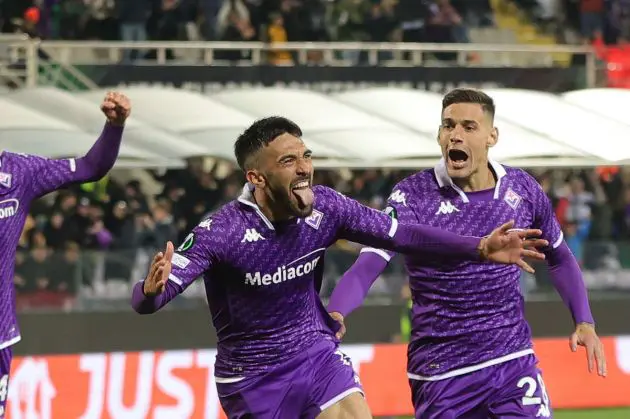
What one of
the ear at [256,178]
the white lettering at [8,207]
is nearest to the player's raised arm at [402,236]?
the ear at [256,178]

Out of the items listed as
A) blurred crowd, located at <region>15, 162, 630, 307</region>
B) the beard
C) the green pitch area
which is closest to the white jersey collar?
the beard

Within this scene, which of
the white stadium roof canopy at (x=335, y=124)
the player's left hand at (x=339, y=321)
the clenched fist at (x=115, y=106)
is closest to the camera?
the player's left hand at (x=339, y=321)

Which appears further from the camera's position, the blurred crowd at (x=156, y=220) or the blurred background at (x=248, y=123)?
the blurred crowd at (x=156, y=220)

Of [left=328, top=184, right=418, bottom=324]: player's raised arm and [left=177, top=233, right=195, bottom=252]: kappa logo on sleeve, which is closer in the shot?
[left=177, top=233, right=195, bottom=252]: kappa logo on sleeve

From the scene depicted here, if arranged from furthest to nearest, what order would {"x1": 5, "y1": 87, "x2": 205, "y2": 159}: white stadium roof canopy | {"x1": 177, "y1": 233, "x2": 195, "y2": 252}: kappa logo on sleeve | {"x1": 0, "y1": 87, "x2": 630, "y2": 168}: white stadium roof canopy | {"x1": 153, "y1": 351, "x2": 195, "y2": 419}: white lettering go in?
1. {"x1": 5, "y1": 87, "x2": 205, "y2": 159}: white stadium roof canopy
2. {"x1": 0, "y1": 87, "x2": 630, "y2": 168}: white stadium roof canopy
3. {"x1": 153, "y1": 351, "x2": 195, "y2": 419}: white lettering
4. {"x1": 177, "y1": 233, "x2": 195, "y2": 252}: kappa logo on sleeve

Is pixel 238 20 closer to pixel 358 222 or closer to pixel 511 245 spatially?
pixel 358 222

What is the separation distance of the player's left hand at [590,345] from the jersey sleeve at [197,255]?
1843 mm

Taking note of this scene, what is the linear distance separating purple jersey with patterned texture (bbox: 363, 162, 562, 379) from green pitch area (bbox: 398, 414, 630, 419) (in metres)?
5.17

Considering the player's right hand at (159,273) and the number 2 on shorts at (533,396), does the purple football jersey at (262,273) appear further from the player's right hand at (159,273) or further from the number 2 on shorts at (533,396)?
the number 2 on shorts at (533,396)

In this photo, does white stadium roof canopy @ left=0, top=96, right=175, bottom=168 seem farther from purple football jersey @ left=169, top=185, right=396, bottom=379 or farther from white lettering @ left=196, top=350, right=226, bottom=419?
purple football jersey @ left=169, top=185, right=396, bottom=379

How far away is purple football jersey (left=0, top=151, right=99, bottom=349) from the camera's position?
682cm

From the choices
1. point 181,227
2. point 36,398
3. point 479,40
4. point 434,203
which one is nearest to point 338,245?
point 181,227

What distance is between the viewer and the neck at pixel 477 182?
6.94 m

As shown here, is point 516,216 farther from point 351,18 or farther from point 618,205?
point 351,18
